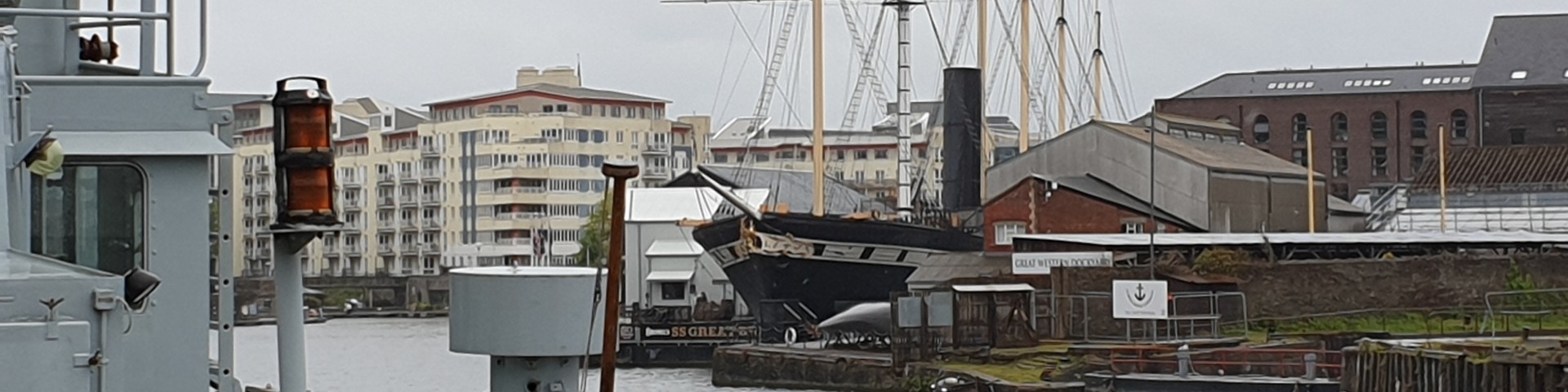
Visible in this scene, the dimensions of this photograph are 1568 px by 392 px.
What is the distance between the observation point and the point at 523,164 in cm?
13088

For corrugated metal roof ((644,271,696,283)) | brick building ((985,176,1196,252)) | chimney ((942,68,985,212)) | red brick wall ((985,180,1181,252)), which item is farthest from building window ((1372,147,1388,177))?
red brick wall ((985,180,1181,252))

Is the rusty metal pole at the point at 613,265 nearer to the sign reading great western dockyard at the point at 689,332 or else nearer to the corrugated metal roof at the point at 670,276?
the sign reading great western dockyard at the point at 689,332

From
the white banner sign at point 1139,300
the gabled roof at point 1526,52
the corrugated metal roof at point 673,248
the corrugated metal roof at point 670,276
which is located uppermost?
the gabled roof at point 1526,52

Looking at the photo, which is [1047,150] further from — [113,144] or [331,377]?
[113,144]

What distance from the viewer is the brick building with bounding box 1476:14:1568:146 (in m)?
93.9

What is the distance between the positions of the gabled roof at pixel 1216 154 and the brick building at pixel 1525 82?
21227mm

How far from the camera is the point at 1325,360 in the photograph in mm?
38750

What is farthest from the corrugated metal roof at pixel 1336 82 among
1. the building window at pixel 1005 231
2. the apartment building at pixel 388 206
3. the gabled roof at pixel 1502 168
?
the apartment building at pixel 388 206

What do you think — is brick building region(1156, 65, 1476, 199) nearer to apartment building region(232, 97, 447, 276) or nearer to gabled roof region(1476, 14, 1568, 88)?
gabled roof region(1476, 14, 1568, 88)

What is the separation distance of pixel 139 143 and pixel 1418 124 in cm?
9834

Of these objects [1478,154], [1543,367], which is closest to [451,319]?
[1543,367]

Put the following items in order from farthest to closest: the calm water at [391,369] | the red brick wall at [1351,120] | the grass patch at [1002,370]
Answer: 1. the red brick wall at [1351,120]
2. the calm water at [391,369]
3. the grass patch at [1002,370]

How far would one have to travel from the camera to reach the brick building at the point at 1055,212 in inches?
2426

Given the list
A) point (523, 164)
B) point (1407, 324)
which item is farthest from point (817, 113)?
point (523, 164)
